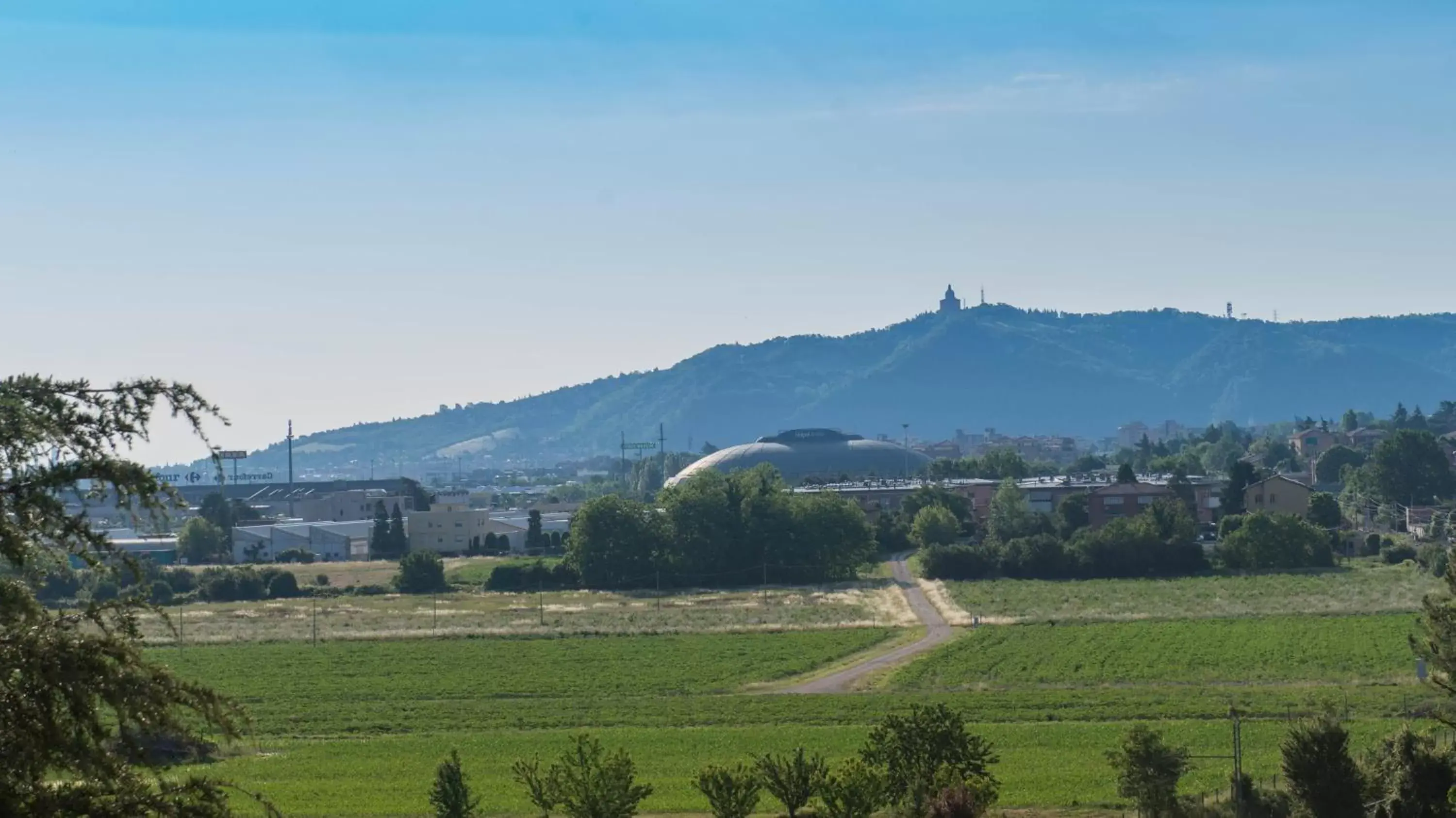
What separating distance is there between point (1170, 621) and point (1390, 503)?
66.4 meters

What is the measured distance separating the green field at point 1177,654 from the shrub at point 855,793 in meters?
21.2

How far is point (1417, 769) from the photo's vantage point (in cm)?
2536

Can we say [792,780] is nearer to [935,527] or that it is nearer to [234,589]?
[234,589]

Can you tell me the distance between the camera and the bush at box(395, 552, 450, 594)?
94069mm

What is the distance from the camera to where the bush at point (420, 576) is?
309 ft

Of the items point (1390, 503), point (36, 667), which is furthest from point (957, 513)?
point (36, 667)

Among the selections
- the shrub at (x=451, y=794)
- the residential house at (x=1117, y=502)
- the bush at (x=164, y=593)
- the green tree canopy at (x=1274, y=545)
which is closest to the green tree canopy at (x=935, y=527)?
the residential house at (x=1117, y=502)

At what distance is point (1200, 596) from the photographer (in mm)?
78188

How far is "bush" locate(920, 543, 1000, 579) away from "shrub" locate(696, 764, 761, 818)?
65.4 m

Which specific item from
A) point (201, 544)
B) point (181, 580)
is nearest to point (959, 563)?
point (181, 580)

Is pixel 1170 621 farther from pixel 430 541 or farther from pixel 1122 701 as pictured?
pixel 430 541

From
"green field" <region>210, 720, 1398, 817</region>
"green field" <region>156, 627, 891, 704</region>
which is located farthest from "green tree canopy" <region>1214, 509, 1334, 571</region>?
"green field" <region>210, 720, 1398, 817</region>

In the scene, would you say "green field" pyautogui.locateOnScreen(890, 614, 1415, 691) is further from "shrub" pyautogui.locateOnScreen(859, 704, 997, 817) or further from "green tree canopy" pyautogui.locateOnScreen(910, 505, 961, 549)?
"green tree canopy" pyautogui.locateOnScreen(910, 505, 961, 549)

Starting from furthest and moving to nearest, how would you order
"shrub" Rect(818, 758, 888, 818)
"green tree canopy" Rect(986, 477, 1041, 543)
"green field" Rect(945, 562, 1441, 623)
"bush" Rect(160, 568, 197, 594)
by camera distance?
"green tree canopy" Rect(986, 477, 1041, 543)
"bush" Rect(160, 568, 197, 594)
"green field" Rect(945, 562, 1441, 623)
"shrub" Rect(818, 758, 888, 818)
